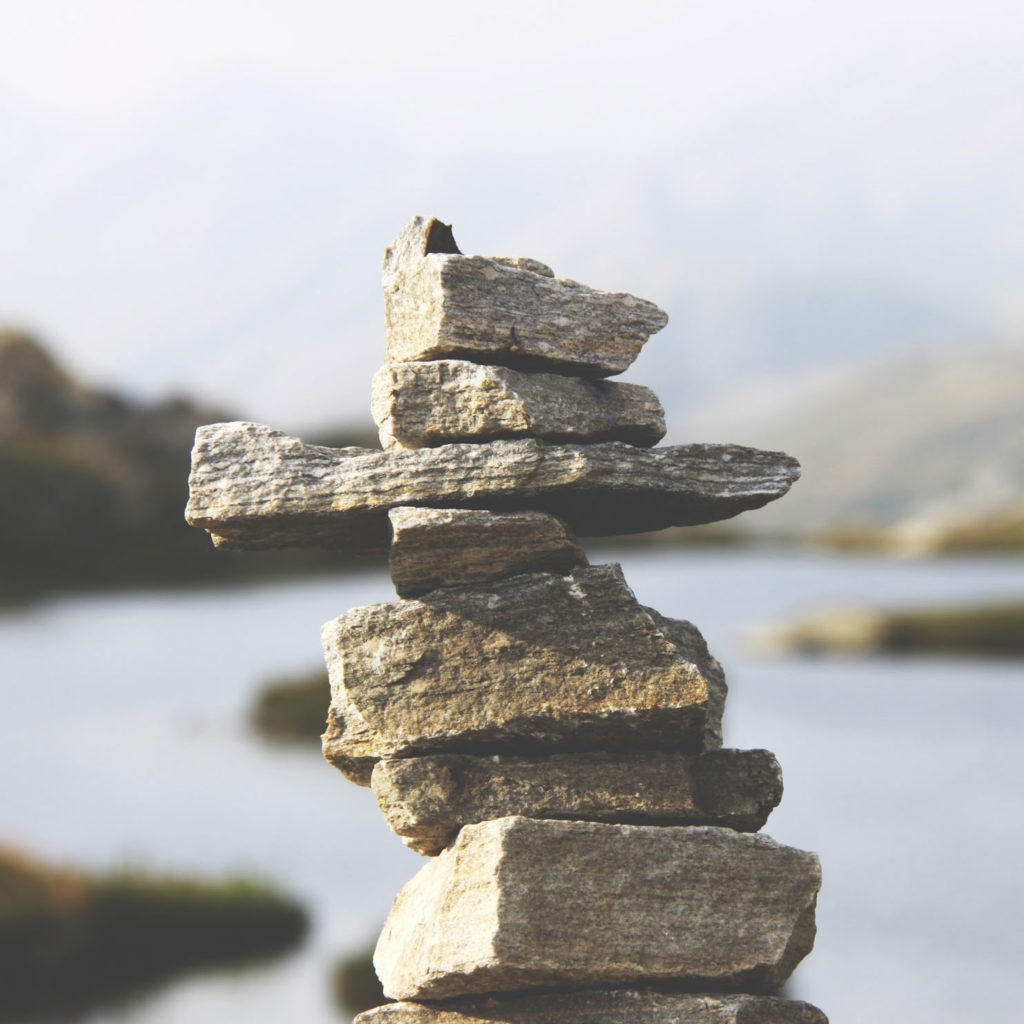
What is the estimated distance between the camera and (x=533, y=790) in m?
7.28

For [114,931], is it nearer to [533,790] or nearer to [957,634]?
[533,790]

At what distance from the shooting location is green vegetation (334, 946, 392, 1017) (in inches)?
1012

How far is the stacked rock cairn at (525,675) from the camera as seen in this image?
709 centimetres

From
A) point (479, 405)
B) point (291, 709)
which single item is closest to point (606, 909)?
point (479, 405)

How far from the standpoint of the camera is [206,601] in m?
40.3

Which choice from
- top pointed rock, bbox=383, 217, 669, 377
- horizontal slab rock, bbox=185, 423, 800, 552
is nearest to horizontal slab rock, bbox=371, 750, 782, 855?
horizontal slab rock, bbox=185, 423, 800, 552

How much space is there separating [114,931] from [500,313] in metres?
23.1

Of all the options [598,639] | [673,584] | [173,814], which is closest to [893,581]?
[673,584]

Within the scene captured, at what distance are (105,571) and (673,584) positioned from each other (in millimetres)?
17550

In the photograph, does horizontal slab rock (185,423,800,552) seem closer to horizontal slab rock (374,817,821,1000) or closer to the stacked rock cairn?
the stacked rock cairn

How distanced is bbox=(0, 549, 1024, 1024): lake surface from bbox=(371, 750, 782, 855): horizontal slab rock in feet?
49.3

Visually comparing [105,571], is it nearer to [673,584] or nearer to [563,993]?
[673,584]

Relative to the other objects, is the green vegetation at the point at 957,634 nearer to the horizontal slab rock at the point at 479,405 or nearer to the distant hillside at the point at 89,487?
the distant hillside at the point at 89,487

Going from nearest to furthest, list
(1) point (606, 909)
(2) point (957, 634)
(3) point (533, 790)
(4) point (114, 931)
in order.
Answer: (1) point (606, 909) < (3) point (533, 790) < (4) point (114, 931) < (2) point (957, 634)
